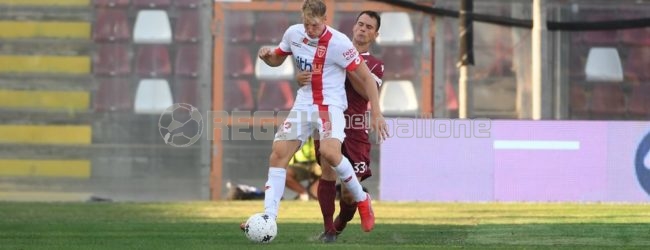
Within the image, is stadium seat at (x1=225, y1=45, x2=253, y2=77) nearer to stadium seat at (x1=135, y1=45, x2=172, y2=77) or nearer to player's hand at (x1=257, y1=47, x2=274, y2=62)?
stadium seat at (x1=135, y1=45, x2=172, y2=77)

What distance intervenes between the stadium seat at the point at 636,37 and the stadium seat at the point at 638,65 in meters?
0.08

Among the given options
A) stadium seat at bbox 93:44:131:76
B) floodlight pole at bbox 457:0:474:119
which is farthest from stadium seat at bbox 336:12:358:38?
stadium seat at bbox 93:44:131:76

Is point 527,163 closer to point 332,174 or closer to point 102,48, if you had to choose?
point 102,48

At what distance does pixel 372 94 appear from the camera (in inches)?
349

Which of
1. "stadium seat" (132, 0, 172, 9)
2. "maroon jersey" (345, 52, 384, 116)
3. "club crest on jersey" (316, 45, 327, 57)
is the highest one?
"stadium seat" (132, 0, 172, 9)

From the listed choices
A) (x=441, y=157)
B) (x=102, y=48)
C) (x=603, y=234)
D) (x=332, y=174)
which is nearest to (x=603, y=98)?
(x=441, y=157)

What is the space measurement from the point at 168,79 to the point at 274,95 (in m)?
1.39

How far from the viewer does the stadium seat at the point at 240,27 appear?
58.5 ft

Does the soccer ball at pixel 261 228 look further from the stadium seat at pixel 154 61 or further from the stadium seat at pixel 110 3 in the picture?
the stadium seat at pixel 110 3

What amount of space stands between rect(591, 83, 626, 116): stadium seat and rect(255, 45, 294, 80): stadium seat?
12.8ft

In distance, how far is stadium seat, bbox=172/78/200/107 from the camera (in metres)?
17.8

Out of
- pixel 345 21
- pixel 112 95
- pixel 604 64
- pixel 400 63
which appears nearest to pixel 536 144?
pixel 604 64

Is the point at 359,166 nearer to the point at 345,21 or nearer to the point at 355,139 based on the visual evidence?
the point at 355,139

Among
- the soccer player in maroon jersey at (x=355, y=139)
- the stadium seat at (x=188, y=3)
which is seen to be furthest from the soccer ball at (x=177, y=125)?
the soccer player in maroon jersey at (x=355, y=139)
